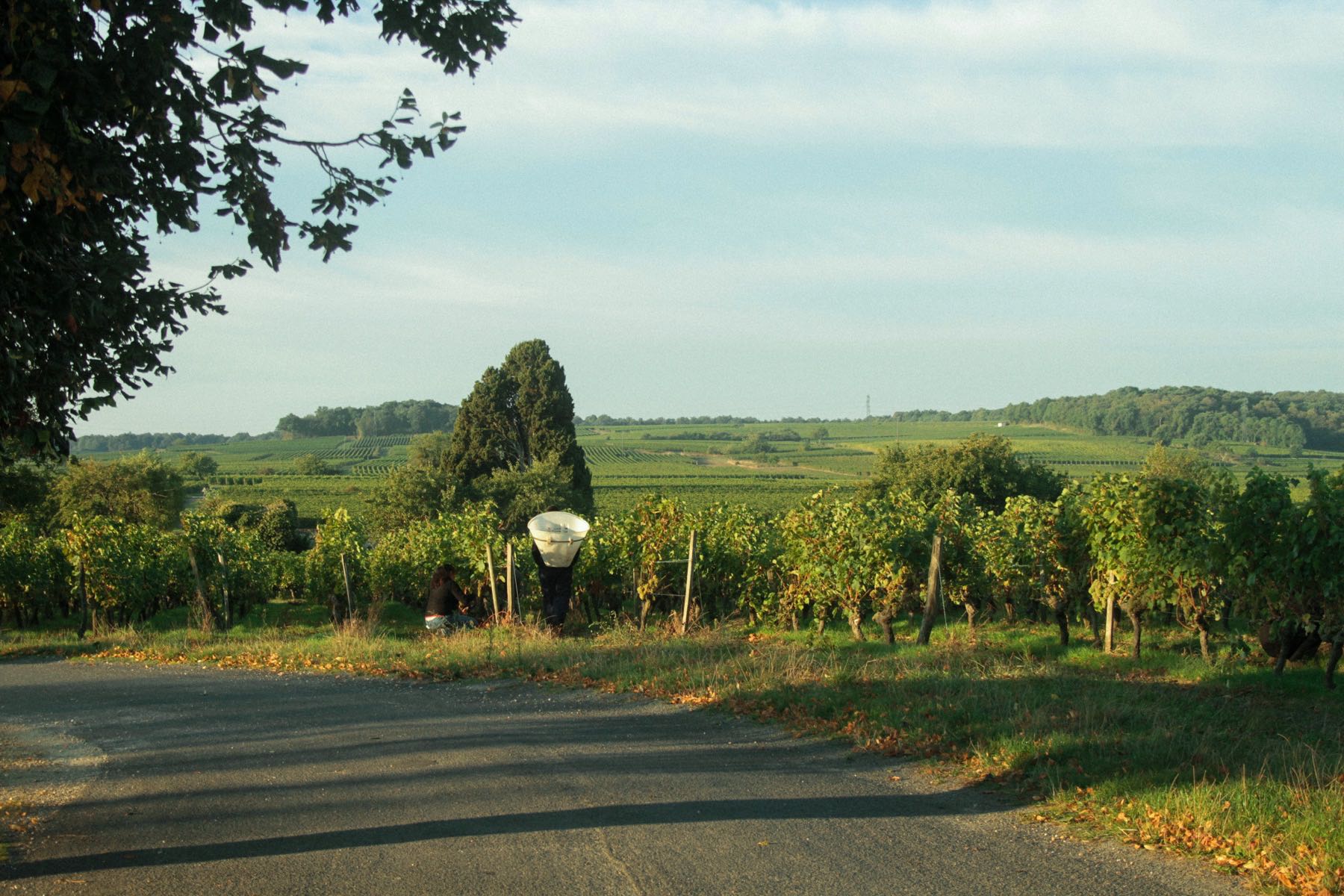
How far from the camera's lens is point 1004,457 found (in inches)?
2148

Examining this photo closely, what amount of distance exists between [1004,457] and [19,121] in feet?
176

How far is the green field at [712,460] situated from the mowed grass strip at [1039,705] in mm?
35414

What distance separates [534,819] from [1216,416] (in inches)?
2932

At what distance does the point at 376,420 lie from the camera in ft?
474

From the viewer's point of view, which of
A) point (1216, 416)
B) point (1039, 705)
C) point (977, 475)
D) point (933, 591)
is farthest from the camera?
point (1216, 416)

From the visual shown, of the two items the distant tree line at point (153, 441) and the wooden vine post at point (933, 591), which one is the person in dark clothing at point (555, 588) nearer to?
the wooden vine post at point (933, 591)

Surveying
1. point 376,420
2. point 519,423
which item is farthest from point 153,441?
point 519,423

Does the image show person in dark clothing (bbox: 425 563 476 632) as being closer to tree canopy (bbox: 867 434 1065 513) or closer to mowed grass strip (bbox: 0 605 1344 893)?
mowed grass strip (bbox: 0 605 1344 893)

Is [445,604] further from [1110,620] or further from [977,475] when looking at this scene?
[977,475]

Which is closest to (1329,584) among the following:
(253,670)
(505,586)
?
(253,670)

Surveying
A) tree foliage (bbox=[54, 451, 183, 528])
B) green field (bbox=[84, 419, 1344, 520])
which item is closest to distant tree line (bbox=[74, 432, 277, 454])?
green field (bbox=[84, 419, 1344, 520])

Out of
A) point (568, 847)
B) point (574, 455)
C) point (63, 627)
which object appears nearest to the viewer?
point (568, 847)

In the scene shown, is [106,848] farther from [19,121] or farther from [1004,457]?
[1004,457]

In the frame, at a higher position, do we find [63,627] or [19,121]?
[19,121]
